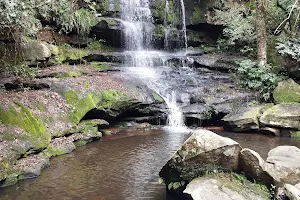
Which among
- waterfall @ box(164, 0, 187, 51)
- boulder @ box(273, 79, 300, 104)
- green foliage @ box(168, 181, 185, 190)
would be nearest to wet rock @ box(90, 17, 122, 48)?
waterfall @ box(164, 0, 187, 51)

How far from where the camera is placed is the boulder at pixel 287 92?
41.4ft

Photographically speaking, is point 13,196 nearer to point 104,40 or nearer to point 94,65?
point 94,65

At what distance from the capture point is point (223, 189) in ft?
16.4

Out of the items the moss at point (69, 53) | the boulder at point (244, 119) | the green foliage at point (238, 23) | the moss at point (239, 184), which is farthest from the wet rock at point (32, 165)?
the green foliage at point (238, 23)

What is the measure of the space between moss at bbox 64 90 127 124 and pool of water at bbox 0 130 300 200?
125 cm

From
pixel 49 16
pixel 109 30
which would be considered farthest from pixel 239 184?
pixel 109 30

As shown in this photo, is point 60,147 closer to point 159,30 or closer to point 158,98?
point 158,98

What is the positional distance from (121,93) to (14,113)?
202 inches

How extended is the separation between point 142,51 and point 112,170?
1178cm

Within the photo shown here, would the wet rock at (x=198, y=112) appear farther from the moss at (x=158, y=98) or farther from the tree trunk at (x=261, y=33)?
the tree trunk at (x=261, y=33)

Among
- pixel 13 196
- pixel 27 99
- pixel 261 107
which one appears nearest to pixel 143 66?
pixel 261 107

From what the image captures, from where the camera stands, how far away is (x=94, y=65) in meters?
16.0

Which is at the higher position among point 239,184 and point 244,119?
point 239,184

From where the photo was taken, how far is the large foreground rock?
5.13m
